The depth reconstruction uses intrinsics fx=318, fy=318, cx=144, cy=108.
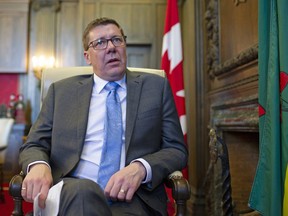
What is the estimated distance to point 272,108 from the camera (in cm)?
129

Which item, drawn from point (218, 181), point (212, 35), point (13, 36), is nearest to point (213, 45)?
point (212, 35)

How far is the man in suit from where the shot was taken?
4.10 feet

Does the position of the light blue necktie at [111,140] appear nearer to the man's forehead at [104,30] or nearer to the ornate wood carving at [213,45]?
the man's forehead at [104,30]

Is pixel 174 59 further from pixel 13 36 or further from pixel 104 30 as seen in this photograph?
pixel 13 36

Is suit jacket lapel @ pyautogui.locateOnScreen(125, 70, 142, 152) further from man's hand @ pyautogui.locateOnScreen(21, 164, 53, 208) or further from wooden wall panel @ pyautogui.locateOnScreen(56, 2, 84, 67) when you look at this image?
wooden wall panel @ pyautogui.locateOnScreen(56, 2, 84, 67)

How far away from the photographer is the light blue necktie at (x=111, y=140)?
1386 millimetres

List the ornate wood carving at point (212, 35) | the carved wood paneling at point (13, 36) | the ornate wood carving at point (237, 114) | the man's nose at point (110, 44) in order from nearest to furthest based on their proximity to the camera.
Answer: the man's nose at point (110, 44) → the ornate wood carving at point (237, 114) → the ornate wood carving at point (212, 35) → the carved wood paneling at point (13, 36)

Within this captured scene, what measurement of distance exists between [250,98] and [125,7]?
3.28 metres

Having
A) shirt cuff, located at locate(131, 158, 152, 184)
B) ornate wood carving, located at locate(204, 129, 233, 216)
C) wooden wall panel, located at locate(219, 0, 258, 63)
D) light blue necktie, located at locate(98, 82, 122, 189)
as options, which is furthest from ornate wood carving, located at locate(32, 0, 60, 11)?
shirt cuff, located at locate(131, 158, 152, 184)

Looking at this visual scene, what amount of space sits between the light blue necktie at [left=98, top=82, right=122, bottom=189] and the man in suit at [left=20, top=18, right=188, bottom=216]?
2cm

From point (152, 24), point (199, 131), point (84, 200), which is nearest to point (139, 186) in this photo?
point (84, 200)

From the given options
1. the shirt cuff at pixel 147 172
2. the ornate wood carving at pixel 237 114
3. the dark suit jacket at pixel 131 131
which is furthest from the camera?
the ornate wood carving at pixel 237 114

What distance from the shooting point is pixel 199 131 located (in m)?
3.00

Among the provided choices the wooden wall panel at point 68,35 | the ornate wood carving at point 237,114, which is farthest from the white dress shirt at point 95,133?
the wooden wall panel at point 68,35
